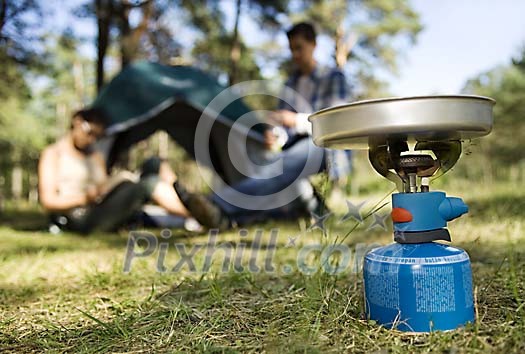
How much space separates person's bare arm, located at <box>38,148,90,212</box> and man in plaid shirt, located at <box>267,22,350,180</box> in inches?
53.8

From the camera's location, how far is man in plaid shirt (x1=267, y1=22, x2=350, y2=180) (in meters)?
2.51

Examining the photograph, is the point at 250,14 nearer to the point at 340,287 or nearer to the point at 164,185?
the point at 164,185

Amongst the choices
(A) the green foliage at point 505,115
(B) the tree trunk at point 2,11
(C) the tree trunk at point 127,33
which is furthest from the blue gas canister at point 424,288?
(A) the green foliage at point 505,115

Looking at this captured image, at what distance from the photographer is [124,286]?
126 centimetres

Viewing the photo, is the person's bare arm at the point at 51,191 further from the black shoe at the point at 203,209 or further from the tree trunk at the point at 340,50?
the tree trunk at the point at 340,50

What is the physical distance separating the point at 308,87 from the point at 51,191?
1688 mm

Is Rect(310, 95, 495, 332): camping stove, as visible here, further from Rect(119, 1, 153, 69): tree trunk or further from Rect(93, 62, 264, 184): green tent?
Rect(119, 1, 153, 69): tree trunk

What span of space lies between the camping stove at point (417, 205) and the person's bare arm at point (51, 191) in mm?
2267

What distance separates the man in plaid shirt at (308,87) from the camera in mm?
2512

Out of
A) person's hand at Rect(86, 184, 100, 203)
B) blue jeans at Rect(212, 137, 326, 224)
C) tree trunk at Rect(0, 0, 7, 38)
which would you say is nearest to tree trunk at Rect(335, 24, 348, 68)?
tree trunk at Rect(0, 0, 7, 38)

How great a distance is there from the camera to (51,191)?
277 cm

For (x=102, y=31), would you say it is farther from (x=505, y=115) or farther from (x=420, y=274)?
(x=505, y=115)

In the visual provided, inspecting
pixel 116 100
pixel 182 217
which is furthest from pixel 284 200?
pixel 116 100

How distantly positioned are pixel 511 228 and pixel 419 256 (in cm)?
130
